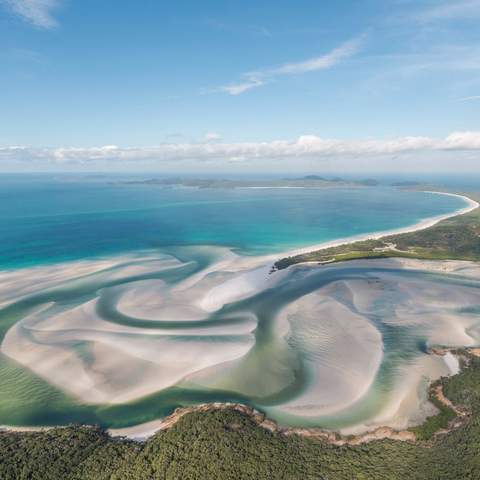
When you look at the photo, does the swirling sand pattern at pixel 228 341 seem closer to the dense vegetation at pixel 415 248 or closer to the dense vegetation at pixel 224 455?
the dense vegetation at pixel 224 455

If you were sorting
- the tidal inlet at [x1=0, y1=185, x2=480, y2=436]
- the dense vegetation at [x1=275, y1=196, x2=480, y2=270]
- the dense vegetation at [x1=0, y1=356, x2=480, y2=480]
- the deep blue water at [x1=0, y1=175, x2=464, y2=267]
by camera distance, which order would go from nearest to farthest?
1. the dense vegetation at [x1=0, y1=356, x2=480, y2=480]
2. the tidal inlet at [x1=0, y1=185, x2=480, y2=436]
3. the dense vegetation at [x1=275, y1=196, x2=480, y2=270]
4. the deep blue water at [x1=0, y1=175, x2=464, y2=267]

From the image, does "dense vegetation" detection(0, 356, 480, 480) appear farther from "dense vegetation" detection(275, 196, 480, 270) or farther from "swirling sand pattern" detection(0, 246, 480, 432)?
"dense vegetation" detection(275, 196, 480, 270)

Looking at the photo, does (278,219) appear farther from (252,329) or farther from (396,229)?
(252,329)

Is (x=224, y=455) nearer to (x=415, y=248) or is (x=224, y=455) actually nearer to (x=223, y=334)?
(x=223, y=334)

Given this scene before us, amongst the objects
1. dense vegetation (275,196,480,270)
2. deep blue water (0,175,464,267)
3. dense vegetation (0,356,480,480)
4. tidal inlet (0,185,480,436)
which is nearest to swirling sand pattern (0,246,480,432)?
tidal inlet (0,185,480,436)

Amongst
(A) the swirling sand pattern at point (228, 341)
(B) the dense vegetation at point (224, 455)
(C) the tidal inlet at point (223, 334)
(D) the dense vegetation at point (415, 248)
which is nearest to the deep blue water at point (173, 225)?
(C) the tidal inlet at point (223, 334)

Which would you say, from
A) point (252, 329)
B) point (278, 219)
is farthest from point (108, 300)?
point (278, 219)

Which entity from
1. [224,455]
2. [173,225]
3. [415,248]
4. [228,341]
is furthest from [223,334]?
Answer: [173,225]
